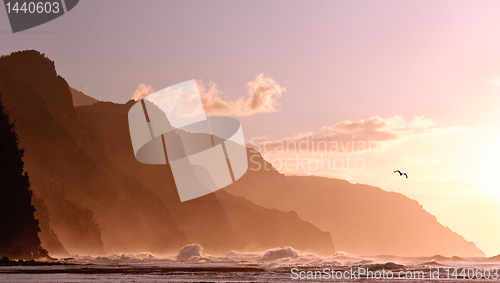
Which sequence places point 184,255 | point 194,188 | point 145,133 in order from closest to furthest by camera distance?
point 145,133, point 184,255, point 194,188

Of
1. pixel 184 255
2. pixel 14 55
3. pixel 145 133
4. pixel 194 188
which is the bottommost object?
pixel 184 255

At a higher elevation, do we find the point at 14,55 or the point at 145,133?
the point at 14,55

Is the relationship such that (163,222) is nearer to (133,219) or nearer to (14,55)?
(133,219)

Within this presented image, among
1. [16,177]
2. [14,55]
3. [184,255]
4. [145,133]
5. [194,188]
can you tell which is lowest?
[184,255]

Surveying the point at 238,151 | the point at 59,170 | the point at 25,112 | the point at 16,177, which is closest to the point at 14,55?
the point at 25,112

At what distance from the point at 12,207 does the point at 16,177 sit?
4505 millimetres

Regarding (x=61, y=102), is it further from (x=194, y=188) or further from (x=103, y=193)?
(x=194, y=188)

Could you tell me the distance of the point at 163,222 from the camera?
152625 mm

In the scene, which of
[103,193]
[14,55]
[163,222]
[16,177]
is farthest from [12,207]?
[14,55]

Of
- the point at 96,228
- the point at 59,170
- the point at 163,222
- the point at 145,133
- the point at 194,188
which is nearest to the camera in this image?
the point at 145,133

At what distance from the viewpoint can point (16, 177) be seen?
66.1m

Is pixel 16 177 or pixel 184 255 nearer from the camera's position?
pixel 16 177

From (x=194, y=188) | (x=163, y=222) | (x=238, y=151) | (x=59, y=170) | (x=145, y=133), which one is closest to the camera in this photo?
(x=238, y=151)

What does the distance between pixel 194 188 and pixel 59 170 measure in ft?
239
